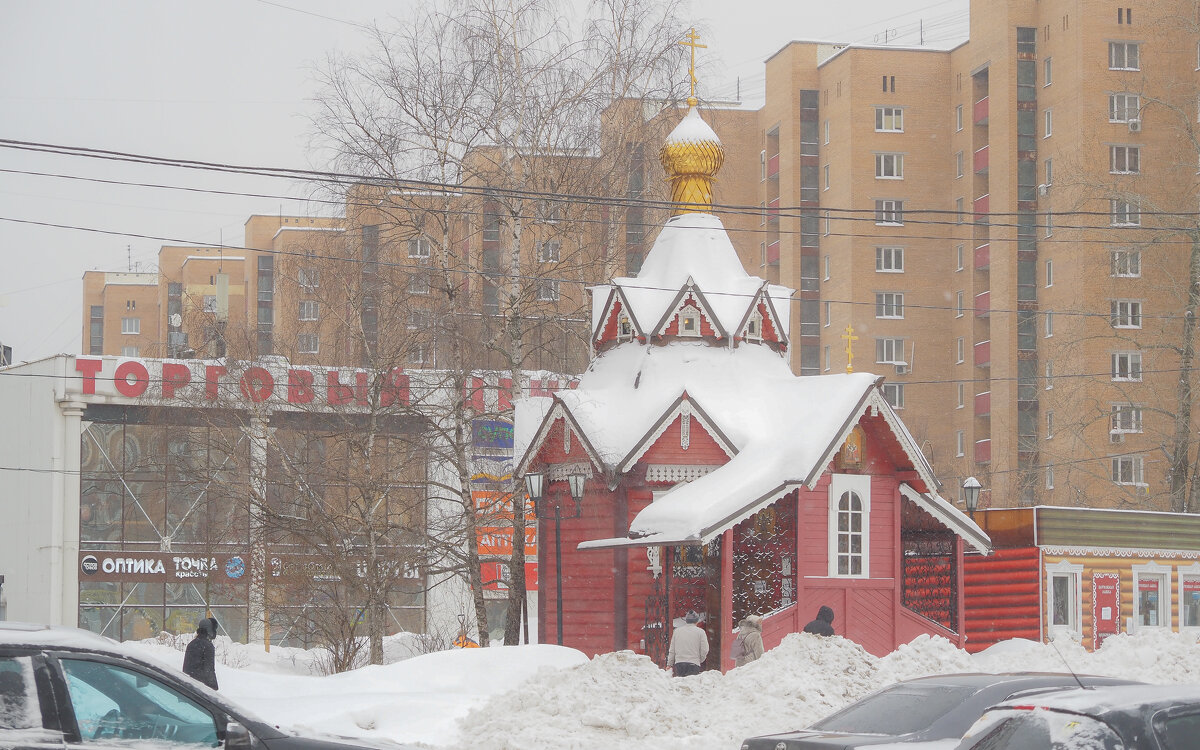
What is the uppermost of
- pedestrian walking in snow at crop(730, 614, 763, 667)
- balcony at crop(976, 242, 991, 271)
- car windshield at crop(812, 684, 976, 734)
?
balcony at crop(976, 242, 991, 271)

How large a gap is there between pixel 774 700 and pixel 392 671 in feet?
20.5

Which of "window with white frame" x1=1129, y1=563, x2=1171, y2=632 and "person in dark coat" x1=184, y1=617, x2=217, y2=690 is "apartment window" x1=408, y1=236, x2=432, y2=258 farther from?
"window with white frame" x1=1129, y1=563, x2=1171, y2=632

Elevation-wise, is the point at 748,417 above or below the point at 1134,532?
above

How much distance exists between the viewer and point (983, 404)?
2499 inches

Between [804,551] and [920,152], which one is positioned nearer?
[804,551]

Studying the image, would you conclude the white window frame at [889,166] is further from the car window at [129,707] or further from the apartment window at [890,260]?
the car window at [129,707]

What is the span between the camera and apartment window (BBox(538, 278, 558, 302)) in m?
29.7

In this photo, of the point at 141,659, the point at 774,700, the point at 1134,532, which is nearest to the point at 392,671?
the point at 774,700

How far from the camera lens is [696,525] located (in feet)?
72.7

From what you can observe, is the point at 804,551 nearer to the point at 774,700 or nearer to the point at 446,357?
the point at 774,700

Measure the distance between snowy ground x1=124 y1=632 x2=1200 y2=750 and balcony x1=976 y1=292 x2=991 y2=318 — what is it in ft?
141

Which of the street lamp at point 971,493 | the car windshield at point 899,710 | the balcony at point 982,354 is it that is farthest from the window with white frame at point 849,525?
the balcony at point 982,354

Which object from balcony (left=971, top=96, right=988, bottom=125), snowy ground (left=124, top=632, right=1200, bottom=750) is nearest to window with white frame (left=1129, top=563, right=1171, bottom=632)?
snowy ground (left=124, top=632, right=1200, bottom=750)

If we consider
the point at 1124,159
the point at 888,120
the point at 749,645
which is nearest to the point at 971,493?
the point at 749,645
